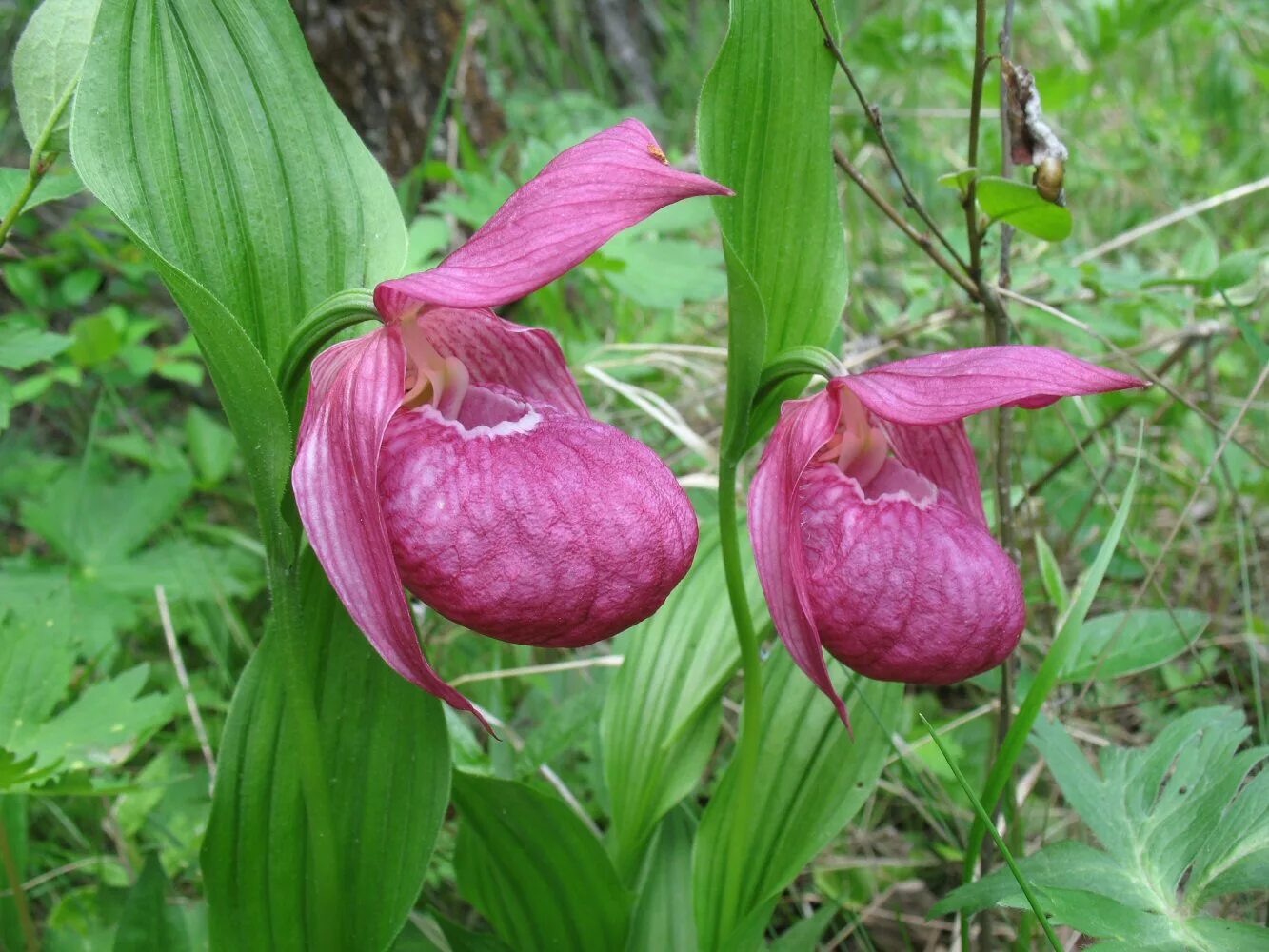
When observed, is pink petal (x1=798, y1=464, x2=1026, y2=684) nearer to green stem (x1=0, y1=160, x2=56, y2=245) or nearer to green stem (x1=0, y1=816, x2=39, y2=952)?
green stem (x1=0, y1=160, x2=56, y2=245)

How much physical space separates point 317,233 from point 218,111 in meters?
0.15

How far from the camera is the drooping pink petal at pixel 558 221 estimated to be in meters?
0.83

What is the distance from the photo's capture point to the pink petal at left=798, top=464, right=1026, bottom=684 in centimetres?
99

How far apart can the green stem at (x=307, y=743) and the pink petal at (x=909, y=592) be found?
0.53m

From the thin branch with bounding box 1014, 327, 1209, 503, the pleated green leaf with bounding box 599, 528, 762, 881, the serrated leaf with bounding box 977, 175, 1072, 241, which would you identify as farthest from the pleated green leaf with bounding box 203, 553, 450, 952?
the thin branch with bounding box 1014, 327, 1209, 503

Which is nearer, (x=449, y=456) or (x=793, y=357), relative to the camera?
(x=449, y=456)

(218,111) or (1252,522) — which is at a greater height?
(218,111)

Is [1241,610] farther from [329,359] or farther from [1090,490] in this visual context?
Result: [329,359]

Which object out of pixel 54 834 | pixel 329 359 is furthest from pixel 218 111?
pixel 54 834

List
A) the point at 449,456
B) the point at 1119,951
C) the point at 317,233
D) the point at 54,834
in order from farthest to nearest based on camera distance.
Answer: the point at 54,834, the point at 317,233, the point at 449,456, the point at 1119,951

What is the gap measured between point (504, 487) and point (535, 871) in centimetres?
61

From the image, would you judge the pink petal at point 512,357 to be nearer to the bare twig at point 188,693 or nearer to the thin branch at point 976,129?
the thin branch at point 976,129

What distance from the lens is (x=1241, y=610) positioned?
6.77 feet

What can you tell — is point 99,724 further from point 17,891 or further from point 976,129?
point 976,129
